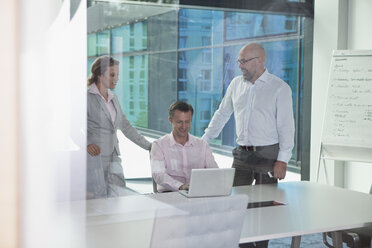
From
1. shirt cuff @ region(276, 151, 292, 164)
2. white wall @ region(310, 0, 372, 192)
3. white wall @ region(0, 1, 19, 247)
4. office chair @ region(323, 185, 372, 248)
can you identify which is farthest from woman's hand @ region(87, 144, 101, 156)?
office chair @ region(323, 185, 372, 248)

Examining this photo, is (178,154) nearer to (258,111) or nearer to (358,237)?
(258,111)

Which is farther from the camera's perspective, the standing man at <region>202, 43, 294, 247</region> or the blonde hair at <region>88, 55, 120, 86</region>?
the standing man at <region>202, 43, 294, 247</region>

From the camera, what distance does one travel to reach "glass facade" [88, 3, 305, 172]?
2107mm

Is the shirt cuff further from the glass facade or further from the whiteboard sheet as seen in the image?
the whiteboard sheet

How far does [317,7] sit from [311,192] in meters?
0.95

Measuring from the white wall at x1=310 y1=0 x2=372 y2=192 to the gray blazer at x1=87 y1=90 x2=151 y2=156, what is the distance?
104 centimetres

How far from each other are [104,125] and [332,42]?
1316mm

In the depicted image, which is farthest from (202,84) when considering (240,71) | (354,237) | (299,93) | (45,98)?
(354,237)

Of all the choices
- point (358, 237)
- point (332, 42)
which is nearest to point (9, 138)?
point (332, 42)

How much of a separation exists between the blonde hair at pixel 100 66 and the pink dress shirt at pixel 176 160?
0.39 m

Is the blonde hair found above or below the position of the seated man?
above

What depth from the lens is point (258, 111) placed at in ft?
7.72

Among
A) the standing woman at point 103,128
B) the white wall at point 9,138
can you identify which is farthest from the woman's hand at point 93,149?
the white wall at point 9,138

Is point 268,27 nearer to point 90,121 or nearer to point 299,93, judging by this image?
point 299,93
